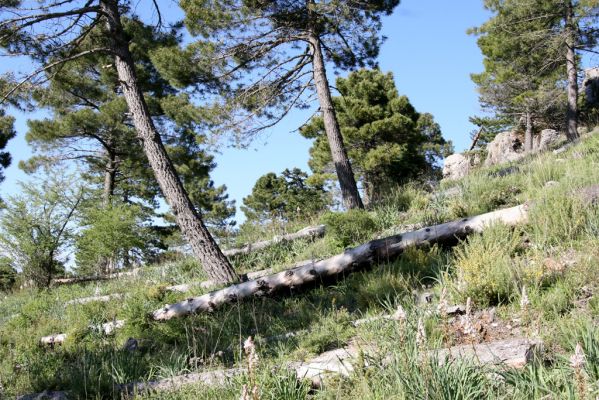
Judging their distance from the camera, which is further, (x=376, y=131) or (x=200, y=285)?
(x=376, y=131)

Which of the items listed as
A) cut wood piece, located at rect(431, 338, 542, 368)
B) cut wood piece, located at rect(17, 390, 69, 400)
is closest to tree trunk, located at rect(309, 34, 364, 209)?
cut wood piece, located at rect(17, 390, 69, 400)

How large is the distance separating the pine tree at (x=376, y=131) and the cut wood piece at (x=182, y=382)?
2204cm

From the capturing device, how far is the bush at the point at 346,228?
7.53 meters

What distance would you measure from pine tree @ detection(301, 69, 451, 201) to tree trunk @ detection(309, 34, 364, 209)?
1358 cm

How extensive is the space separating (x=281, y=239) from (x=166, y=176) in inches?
118

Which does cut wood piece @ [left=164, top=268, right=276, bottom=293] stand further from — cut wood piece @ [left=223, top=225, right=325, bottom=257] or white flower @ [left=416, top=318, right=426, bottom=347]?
white flower @ [left=416, top=318, right=426, bottom=347]

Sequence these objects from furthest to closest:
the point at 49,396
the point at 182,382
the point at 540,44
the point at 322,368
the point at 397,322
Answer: the point at 540,44 < the point at 49,396 < the point at 397,322 < the point at 182,382 < the point at 322,368

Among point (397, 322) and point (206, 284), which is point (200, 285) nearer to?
point (206, 284)

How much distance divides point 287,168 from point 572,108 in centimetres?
2426

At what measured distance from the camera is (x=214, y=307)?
6117 mm

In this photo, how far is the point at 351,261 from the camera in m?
5.92

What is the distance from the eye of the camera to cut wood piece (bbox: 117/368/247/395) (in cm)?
328

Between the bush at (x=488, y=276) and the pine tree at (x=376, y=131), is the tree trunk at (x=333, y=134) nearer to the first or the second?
the bush at (x=488, y=276)

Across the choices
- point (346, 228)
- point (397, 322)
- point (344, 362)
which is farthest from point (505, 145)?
point (344, 362)
